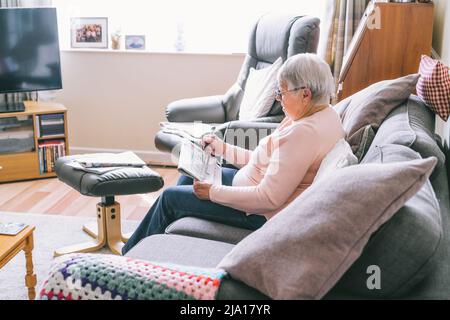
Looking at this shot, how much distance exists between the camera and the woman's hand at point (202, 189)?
6.76 ft

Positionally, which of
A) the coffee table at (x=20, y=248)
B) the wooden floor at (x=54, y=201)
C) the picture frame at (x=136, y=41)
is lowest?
the wooden floor at (x=54, y=201)

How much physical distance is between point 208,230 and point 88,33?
282 cm

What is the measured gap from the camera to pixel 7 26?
3830mm

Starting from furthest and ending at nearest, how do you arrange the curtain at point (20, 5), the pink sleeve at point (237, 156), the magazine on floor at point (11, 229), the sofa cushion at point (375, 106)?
the curtain at point (20, 5) → the pink sleeve at point (237, 156) → the magazine on floor at point (11, 229) → the sofa cushion at point (375, 106)

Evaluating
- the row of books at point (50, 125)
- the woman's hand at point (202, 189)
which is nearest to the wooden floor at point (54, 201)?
the row of books at point (50, 125)

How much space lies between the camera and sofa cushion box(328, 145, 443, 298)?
1.07m

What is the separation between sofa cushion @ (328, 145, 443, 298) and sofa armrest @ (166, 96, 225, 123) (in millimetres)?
2480

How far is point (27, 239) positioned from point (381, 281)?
160cm

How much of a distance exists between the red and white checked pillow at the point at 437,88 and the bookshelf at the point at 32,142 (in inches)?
104

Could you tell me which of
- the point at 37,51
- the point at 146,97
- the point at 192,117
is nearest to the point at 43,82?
the point at 37,51

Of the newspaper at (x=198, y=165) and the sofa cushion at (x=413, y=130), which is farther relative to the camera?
the newspaper at (x=198, y=165)

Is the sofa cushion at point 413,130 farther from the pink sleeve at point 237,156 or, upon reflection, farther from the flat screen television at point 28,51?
the flat screen television at point 28,51

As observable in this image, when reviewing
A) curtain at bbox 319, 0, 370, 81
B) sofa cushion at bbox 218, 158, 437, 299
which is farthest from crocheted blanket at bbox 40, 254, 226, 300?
curtain at bbox 319, 0, 370, 81

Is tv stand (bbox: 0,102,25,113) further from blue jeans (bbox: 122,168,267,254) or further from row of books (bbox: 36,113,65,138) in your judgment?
blue jeans (bbox: 122,168,267,254)
